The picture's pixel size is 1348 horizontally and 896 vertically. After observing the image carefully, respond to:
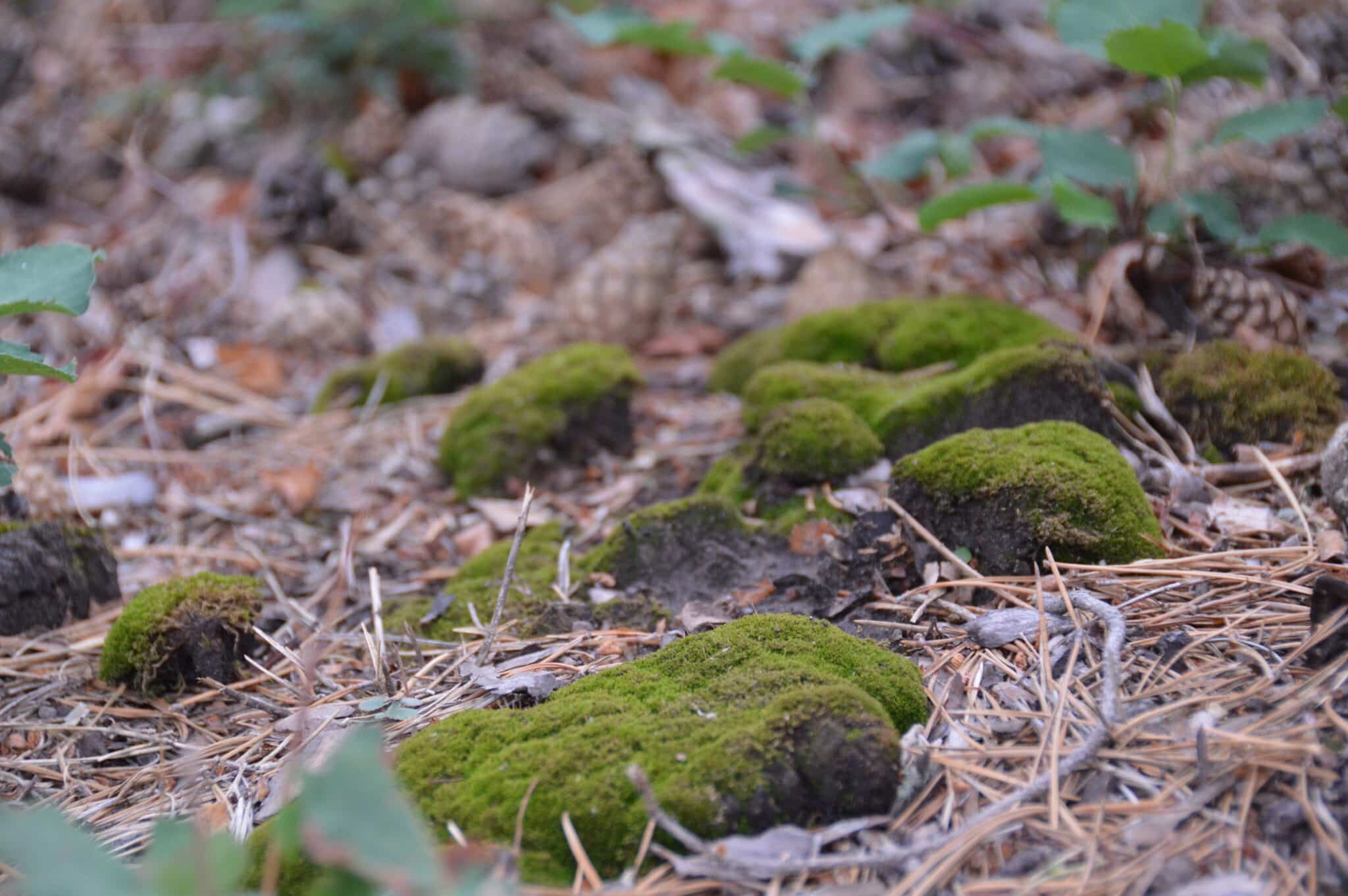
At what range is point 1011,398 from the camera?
83.6 inches

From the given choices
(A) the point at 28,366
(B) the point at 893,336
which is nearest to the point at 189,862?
(A) the point at 28,366

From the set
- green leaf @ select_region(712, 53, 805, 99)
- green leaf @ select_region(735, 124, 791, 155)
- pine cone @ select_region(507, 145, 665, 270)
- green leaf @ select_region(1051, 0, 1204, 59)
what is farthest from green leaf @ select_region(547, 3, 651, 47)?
green leaf @ select_region(1051, 0, 1204, 59)

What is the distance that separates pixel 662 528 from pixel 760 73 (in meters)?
1.82

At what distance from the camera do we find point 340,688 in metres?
1.73

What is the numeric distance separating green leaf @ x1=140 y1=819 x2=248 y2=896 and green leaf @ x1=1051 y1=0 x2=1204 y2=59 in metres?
2.73

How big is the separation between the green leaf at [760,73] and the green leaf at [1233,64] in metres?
1.18

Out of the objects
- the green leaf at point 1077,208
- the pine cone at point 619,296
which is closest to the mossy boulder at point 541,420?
the pine cone at point 619,296

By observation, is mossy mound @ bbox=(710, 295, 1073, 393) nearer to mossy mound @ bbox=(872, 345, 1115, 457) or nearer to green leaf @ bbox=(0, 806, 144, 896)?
mossy mound @ bbox=(872, 345, 1115, 457)

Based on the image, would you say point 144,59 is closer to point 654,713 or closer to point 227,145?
point 227,145

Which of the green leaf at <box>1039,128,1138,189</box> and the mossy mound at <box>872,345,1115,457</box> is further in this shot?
the green leaf at <box>1039,128,1138,189</box>

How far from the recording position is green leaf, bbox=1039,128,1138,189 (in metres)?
2.48

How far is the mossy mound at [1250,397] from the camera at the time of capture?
82.7 inches

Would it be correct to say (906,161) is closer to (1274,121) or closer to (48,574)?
(1274,121)

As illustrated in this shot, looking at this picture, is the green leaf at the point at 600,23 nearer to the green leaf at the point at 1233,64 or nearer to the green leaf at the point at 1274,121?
the green leaf at the point at 1233,64
